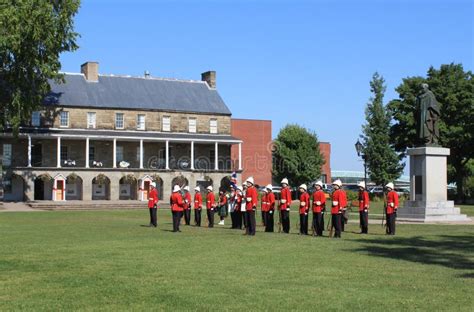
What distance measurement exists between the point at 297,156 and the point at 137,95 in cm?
2191

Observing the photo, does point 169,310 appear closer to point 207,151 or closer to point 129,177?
point 129,177

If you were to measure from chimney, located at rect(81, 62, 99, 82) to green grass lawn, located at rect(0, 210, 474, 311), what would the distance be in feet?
163

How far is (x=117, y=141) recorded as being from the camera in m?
68.2

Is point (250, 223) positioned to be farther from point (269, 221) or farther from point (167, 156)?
point (167, 156)

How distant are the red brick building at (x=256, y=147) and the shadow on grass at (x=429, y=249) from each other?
6603 centimetres

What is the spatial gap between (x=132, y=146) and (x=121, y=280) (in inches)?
2271

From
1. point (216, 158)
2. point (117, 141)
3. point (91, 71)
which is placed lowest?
point (216, 158)

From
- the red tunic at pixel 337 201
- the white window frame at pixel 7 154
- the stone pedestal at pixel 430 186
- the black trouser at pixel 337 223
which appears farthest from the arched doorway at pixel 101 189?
the black trouser at pixel 337 223

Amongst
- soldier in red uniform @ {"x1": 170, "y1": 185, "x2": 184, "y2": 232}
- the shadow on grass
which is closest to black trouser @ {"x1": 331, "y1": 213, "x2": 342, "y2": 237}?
the shadow on grass

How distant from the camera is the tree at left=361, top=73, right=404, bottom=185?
66500 millimetres

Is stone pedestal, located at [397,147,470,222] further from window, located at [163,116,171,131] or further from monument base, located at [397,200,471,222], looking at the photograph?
window, located at [163,116,171,131]

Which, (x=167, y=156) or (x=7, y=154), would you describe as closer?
(x=7, y=154)

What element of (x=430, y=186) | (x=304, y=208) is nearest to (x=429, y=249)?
(x=304, y=208)

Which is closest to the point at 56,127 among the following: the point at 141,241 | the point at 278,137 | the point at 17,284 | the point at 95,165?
the point at 95,165
